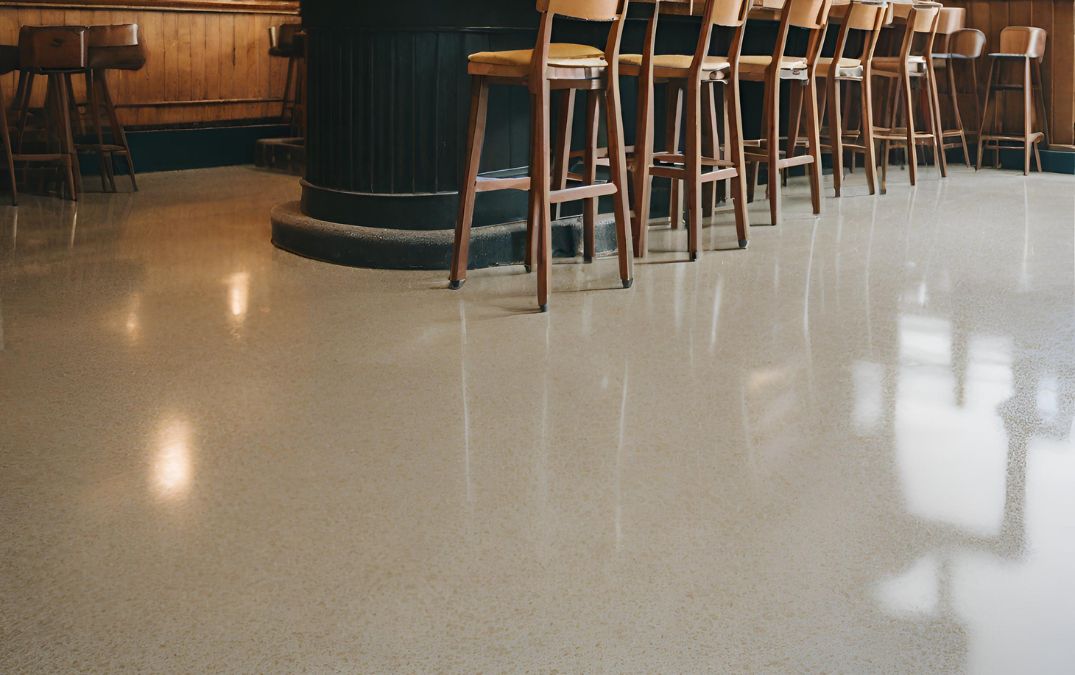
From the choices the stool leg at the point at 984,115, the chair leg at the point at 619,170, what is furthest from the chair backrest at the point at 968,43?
the chair leg at the point at 619,170

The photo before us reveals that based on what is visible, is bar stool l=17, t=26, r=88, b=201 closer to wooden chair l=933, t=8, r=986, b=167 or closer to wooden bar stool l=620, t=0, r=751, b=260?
wooden bar stool l=620, t=0, r=751, b=260

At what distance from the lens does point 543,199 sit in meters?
3.15

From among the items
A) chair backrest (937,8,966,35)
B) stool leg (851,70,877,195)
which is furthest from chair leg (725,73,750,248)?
chair backrest (937,8,966,35)

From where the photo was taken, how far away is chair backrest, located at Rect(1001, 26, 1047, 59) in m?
6.45

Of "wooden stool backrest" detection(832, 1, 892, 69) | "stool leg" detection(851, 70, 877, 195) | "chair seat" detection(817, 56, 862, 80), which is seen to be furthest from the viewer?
"stool leg" detection(851, 70, 877, 195)

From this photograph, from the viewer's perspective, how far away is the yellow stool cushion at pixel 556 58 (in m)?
3.11

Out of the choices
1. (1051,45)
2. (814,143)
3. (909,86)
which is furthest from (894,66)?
(814,143)

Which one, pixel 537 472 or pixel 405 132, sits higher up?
pixel 405 132

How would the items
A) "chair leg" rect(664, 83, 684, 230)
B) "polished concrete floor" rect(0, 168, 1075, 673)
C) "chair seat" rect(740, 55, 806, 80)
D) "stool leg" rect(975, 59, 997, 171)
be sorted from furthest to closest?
1. "stool leg" rect(975, 59, 997, 171)
2. "chair seat" rect(740, 55, 806, 80)
3. "chair leg" rect(664, 83, 684, 230)
4. "polished concrete floor" rect(0, 168, 1075, 673)

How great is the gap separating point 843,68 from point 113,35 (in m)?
3.64

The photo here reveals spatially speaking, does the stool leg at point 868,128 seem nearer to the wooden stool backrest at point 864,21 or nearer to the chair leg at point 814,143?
the wooden stool backrest at point 864,21

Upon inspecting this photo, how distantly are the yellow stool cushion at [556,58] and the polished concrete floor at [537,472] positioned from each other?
0.68 m

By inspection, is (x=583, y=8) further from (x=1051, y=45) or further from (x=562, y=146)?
(x=1051, y=45)

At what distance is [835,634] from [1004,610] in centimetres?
24
